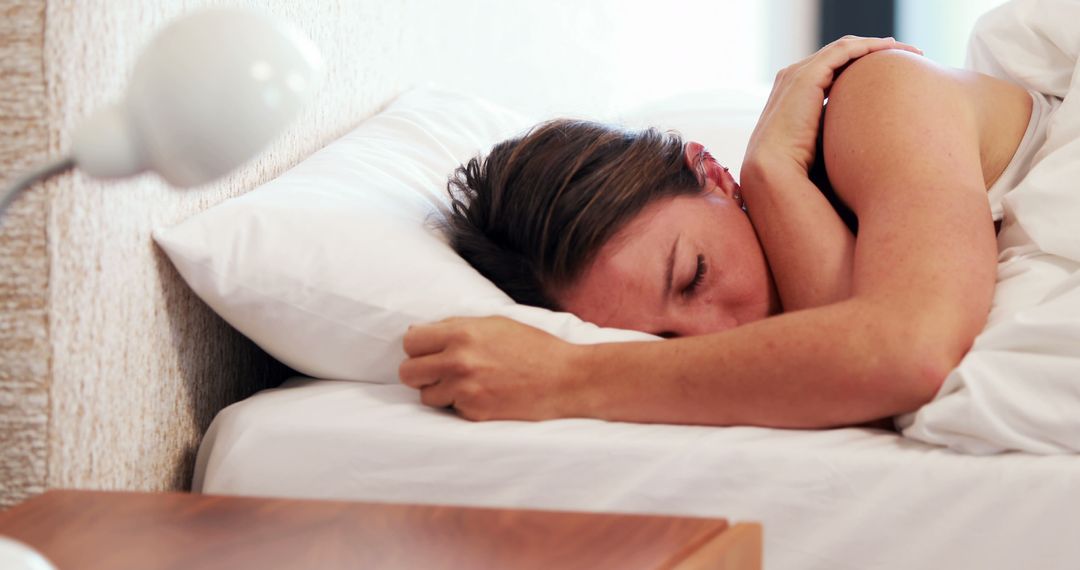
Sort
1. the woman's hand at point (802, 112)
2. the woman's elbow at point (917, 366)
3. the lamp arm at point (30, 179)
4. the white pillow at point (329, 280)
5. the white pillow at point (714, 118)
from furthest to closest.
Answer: the white pillow at point (714, 118) < the woman's hand at point (802, 112) < the white pillow at point (329, 280) < the woman's elbow at point (917, 366) < the lamp arm at point (30, 179)

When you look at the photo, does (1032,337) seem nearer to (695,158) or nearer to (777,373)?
(777,373)

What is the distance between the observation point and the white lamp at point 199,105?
0.48 metres

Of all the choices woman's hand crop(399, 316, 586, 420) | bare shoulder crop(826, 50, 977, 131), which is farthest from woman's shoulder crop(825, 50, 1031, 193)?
woman's hand crop(399, 316, 586, 420)

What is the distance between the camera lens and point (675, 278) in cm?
106

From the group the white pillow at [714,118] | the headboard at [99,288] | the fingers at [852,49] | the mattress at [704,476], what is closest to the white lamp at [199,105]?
the headboard at [99,288]

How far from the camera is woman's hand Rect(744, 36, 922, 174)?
→ 45.8 inches

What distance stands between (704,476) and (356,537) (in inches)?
14.1

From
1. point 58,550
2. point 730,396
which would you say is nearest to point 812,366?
point 730,396

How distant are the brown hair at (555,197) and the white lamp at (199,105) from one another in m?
0.62

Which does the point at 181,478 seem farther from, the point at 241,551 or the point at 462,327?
the point at 241,551

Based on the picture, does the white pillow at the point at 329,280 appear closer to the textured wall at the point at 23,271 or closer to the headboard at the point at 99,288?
the headboard at the point at 99,288

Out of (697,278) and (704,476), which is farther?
(697,278)

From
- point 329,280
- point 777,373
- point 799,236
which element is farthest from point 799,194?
point 329,280

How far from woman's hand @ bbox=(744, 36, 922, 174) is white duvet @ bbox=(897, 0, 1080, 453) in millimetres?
205
